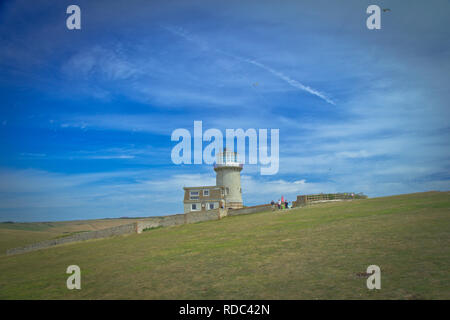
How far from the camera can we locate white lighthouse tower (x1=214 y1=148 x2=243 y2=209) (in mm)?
55219

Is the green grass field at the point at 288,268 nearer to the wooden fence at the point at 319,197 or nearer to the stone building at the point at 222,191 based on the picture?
the wooden fence at the point at 319,197

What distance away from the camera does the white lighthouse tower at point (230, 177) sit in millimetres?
55219

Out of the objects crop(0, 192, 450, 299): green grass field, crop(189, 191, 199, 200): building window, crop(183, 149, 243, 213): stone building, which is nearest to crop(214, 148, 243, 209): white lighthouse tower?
crop(183, 149, 243, 213): stone building

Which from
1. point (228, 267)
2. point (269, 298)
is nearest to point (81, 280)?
point (228, 267)

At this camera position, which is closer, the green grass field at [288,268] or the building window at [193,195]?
the green grass field at [288,268]

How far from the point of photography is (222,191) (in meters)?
54.2

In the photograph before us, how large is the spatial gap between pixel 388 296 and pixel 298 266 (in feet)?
14.2

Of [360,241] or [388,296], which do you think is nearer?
[388,296]

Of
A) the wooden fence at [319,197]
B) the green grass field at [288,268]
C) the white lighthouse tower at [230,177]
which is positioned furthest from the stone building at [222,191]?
the green grass field at [288,268]

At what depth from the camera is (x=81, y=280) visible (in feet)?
52.0

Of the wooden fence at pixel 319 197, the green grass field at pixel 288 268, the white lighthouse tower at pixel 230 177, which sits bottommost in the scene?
the green grass field at pixel 288 268

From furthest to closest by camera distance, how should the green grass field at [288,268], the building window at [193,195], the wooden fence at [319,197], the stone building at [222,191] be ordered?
the building window at [193,195] → the stone building at [222,191] → the wooden fence at [319,197] → the green grass field at [288,268]

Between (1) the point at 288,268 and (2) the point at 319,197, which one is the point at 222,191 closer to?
(2) the point at 319,197
